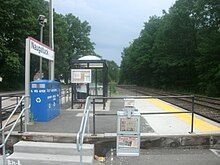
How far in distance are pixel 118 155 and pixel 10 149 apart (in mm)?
2806

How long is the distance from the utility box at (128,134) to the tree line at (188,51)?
122 feet

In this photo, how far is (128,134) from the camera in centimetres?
1024

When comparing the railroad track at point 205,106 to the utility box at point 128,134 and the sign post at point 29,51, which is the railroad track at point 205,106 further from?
the sign post at point 29,51

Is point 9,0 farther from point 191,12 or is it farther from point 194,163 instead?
point 194,163

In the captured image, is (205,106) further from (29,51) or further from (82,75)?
(29,51)

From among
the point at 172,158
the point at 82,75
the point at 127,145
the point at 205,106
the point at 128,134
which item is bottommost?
the point at 172,158

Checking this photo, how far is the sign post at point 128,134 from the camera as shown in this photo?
1020 cm

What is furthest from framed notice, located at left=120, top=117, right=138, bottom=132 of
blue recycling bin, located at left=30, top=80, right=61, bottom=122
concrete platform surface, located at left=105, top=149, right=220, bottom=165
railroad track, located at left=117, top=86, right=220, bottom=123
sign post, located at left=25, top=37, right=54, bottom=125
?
railroad track, located at left=117, top=86, right=220, bottom=123

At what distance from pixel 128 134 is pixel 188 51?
58641mm

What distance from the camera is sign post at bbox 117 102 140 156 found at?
1020cm

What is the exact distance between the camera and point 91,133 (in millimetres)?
11117

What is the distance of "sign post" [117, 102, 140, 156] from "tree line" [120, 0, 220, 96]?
37.1 meters

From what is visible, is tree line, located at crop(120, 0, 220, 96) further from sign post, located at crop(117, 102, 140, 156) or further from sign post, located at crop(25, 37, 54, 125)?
sign post, located at crop(117, 102, 140, 156)

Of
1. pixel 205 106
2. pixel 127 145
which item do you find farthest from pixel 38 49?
pixel 205 106
